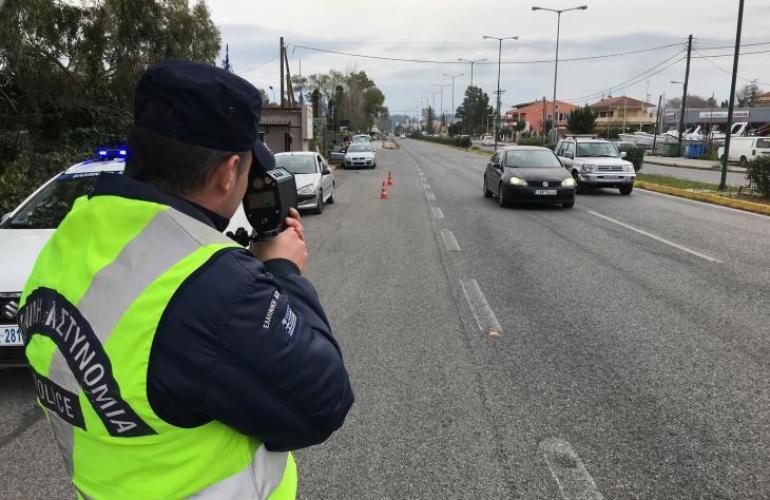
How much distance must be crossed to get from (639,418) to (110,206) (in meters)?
3.65

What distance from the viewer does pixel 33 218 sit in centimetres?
585

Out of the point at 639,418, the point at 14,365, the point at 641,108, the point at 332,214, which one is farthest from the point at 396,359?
the point at 641,108

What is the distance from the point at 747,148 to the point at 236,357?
45696mm

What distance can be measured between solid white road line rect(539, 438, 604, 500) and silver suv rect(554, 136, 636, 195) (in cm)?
1694

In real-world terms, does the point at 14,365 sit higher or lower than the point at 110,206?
lower

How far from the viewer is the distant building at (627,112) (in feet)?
398

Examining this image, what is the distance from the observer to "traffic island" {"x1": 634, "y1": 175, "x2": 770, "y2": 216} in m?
15.7

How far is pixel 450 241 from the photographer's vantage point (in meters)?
10.9

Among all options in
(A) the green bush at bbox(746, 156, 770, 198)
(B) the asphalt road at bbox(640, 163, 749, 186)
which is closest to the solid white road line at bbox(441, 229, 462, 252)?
(A) the green bush at bbox(746, 156, 770, 198)

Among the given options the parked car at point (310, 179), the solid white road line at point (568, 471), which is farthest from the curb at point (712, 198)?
the solid white road line at point (568, 471)

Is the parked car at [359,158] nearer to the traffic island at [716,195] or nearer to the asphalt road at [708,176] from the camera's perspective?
the asphalt road at [708,176]

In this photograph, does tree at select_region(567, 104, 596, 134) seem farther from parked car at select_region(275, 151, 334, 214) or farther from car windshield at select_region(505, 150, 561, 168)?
parked car at select_region(275, 151, 334, 214)

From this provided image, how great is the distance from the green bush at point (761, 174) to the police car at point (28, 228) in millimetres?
16030

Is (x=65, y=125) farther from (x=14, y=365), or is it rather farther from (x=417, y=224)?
(x=14, y=365)
